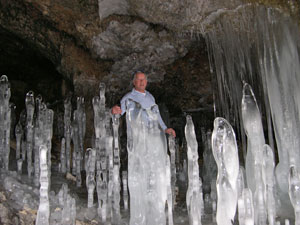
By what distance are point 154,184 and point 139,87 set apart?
3.64 feet

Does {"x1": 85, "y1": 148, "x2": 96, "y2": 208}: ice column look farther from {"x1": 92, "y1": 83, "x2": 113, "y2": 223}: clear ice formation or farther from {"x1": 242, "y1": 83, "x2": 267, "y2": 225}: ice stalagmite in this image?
{"x1": 242, "y1": 83, "x2": 267, "y2": 225}: ice stalagmite

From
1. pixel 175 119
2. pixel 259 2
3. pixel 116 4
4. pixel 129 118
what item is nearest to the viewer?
pixel 129 118

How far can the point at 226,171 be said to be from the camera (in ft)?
8.46

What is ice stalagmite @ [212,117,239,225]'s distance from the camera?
258 centimetres

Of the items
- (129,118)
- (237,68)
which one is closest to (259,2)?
(237,68)

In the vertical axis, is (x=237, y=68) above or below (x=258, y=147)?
above

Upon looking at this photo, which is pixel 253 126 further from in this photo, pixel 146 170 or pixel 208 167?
pixel 208 167

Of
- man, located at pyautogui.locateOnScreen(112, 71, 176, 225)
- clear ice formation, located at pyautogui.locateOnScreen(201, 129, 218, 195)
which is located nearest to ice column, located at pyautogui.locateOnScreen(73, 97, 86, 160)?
man, located at pyautogui.locateOnScreen(112, 71, 176, 225)

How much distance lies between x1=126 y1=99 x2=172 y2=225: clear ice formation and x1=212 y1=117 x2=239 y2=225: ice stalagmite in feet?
1.86

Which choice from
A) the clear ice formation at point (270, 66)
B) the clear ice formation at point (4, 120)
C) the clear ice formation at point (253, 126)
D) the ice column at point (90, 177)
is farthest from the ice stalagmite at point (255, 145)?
the clear ice formation at point (4, 120)

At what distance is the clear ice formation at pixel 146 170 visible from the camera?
9.98ft

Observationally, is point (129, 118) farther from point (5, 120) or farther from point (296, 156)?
point (296, 156)

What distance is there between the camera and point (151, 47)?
15.7 feet

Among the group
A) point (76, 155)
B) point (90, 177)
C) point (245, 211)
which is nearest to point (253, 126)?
point (245, 211)
